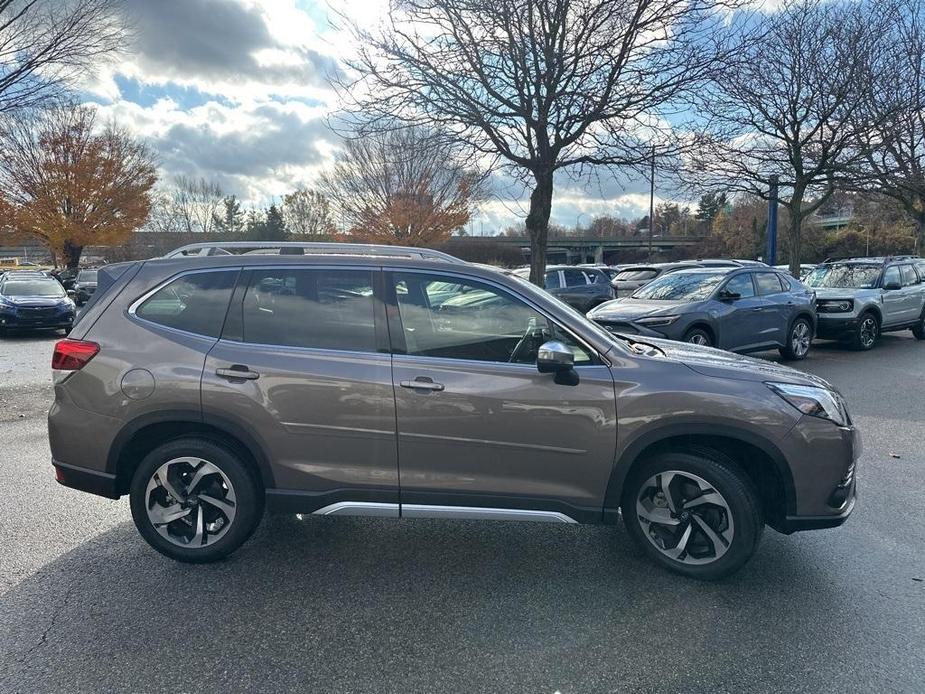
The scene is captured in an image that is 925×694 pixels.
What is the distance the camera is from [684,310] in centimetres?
894

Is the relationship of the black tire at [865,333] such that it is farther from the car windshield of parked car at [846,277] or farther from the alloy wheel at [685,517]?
the alloy wheel at [685,517]

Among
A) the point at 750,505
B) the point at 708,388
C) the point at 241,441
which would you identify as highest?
the point at 708,388

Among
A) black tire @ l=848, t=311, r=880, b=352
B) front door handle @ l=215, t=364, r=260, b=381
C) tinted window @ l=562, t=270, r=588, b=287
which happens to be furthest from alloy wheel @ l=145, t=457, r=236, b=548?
tinted window @ l=562, t=270, r=588, b=287

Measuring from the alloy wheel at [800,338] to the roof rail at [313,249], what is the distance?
8912mm

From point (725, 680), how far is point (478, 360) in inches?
72.3

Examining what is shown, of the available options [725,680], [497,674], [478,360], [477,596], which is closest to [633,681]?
[725,680]

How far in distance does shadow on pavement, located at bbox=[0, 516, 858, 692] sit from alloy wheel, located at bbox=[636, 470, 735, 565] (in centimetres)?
18

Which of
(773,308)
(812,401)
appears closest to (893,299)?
(773,308)

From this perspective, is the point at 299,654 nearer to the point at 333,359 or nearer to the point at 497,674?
the point at 497,674

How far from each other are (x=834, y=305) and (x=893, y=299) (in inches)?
62.0

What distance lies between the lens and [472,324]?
11.0ft

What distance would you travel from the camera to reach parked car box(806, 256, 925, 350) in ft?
38.2

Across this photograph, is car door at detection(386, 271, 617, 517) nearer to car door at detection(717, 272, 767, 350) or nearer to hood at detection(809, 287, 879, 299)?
car door at detection(717, 272, 767, 350)

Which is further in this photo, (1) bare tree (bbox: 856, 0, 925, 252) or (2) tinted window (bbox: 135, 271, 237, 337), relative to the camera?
(1) bare tree (bbox: 856, 0, 925, 252)
